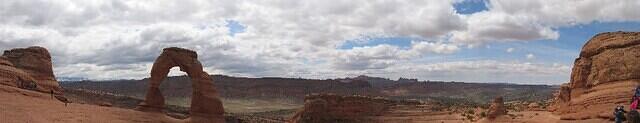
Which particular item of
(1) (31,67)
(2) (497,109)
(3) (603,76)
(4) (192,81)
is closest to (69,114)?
(4) (192,81)

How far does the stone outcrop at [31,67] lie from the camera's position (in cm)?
4762

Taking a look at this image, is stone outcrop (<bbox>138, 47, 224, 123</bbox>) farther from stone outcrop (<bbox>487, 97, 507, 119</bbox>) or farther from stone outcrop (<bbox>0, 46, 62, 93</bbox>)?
stone outcrop (<bbox>487, 97, 507, 119</bbox>)

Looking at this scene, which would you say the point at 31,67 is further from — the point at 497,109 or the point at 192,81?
the point at 497,109

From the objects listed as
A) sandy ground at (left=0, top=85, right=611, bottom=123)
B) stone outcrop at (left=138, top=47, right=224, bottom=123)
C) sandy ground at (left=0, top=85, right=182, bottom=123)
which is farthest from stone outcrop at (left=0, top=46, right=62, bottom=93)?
stone outcrop at (left=138, top=47, right=224, bottom=123)

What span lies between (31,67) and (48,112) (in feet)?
50.6

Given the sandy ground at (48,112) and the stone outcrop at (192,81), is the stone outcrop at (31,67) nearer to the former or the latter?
the sandy ground at (48,112)

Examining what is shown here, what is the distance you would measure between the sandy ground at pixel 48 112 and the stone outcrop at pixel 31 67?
1.61 meters

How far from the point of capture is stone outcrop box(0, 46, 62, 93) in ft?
156

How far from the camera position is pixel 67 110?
41.1 meters

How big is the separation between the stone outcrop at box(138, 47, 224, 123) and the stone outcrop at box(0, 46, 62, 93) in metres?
7.28

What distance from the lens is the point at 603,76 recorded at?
35156 mm

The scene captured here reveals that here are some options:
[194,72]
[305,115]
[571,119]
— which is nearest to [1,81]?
[194,72]

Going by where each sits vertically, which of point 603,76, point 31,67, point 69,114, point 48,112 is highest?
point 31,67

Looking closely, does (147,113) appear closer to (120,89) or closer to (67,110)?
(67,110)
